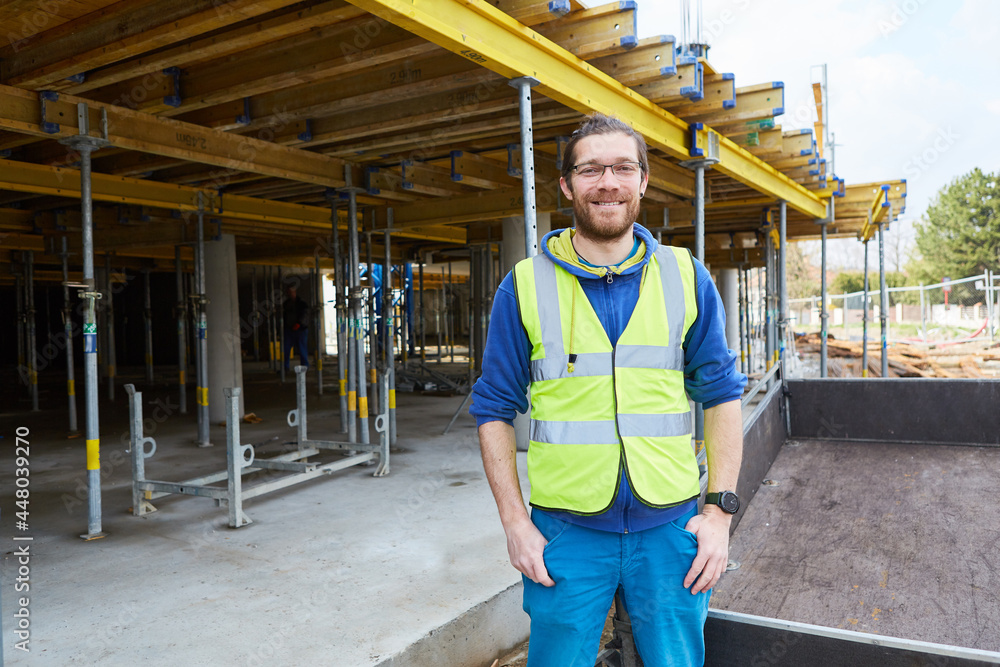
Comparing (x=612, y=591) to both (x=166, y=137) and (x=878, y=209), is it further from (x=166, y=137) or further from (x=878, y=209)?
(x=878, y=209)

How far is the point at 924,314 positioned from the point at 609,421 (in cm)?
2994

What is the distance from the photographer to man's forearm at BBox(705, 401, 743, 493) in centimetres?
197

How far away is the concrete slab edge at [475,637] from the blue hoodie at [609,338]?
161 cm

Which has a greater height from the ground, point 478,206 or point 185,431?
point 478,206

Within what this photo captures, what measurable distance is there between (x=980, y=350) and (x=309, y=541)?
63.1 ft

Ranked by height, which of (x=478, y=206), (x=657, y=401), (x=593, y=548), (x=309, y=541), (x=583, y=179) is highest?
(x=478, y=206)

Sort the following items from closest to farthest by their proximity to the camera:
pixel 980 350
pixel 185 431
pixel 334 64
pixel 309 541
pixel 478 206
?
pixel 334 64
pixel 309 541
pixel 478 206
pixel 185 431
pixel 980 350

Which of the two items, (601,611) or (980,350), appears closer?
(601,611)

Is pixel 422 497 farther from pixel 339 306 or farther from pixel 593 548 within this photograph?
pixel 593 548

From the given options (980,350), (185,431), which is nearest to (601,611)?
(185,431)

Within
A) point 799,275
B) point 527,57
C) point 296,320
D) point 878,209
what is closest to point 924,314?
point 799,275

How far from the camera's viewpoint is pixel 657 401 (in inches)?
Result: 76.0

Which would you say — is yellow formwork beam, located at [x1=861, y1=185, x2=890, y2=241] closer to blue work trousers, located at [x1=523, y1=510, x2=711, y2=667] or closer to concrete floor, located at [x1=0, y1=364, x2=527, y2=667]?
concrete floor, located at [x1=0, y1=364, x2=527, y2=667]

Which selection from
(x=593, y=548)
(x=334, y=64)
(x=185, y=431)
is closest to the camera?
(x=593, y=548)
